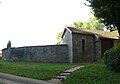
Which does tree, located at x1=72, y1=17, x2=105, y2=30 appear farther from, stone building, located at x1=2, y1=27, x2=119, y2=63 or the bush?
the bush

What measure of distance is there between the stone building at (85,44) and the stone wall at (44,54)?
39.1 inches

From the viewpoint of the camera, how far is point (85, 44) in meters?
38.3

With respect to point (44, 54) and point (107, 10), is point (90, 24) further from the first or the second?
point (107, 10)

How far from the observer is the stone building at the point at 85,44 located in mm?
36688

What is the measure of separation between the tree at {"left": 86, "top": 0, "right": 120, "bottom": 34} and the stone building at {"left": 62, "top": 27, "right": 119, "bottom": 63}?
24.8 feet

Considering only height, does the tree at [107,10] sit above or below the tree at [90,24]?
below

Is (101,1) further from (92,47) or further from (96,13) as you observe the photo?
(92,47)

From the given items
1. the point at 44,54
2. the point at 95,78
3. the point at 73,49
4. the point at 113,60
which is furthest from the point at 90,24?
the point at 95,78

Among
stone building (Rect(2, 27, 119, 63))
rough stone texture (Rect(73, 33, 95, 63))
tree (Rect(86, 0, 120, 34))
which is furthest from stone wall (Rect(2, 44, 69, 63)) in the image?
tree (Rect(86, 0, 120, 34))

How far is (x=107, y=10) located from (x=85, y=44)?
38.2 feet

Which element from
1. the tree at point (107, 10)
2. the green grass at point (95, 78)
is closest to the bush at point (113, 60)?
the green grass at point (95, 78)

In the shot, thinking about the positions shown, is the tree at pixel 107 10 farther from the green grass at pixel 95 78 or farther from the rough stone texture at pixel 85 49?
the green grass at pixel 95 78

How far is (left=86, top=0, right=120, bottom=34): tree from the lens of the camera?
2574 centimetres

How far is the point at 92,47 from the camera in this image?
39.1 metres
